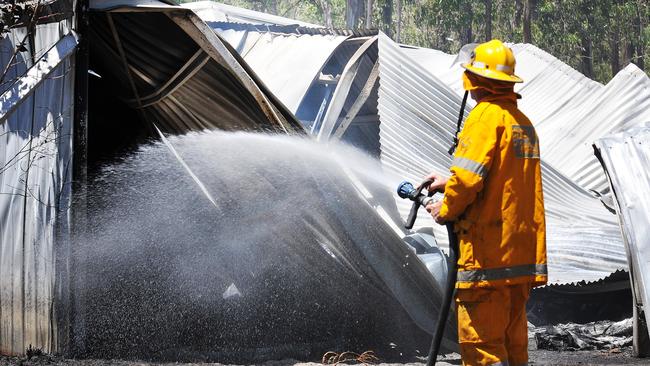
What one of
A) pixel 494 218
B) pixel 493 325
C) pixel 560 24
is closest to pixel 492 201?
pixel 494 218

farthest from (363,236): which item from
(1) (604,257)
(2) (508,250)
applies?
(1) (604,257)

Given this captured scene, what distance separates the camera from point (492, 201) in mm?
4516

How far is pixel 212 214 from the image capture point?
23.7 ft

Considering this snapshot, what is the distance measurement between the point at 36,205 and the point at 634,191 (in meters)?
4.37

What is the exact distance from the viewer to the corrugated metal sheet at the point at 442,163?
8.82 meters

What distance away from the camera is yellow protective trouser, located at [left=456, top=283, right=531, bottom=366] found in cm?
446

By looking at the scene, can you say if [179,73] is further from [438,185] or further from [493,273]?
[493,273]

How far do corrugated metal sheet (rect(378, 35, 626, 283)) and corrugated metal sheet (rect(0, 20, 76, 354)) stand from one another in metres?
3.90

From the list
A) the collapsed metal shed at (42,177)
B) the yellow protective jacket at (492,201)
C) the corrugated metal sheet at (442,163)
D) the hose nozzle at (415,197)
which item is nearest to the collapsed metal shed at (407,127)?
the corrugated metal sheet at (442,163)

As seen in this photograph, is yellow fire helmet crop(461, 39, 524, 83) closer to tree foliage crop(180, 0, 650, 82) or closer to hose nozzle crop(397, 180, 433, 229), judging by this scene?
hose nozzle crop(397, 180, 433, 229)

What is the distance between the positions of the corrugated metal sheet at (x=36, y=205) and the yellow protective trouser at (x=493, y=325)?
9.31ft

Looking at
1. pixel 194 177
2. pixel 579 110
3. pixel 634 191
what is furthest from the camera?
pixel 579 110

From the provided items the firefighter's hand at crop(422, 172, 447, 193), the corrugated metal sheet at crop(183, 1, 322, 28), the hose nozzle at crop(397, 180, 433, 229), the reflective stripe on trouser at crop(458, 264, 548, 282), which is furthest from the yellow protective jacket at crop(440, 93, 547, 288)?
the corrugated metal sheet at crop(183, 1, 322, 28)

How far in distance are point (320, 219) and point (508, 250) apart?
8.26 ft
